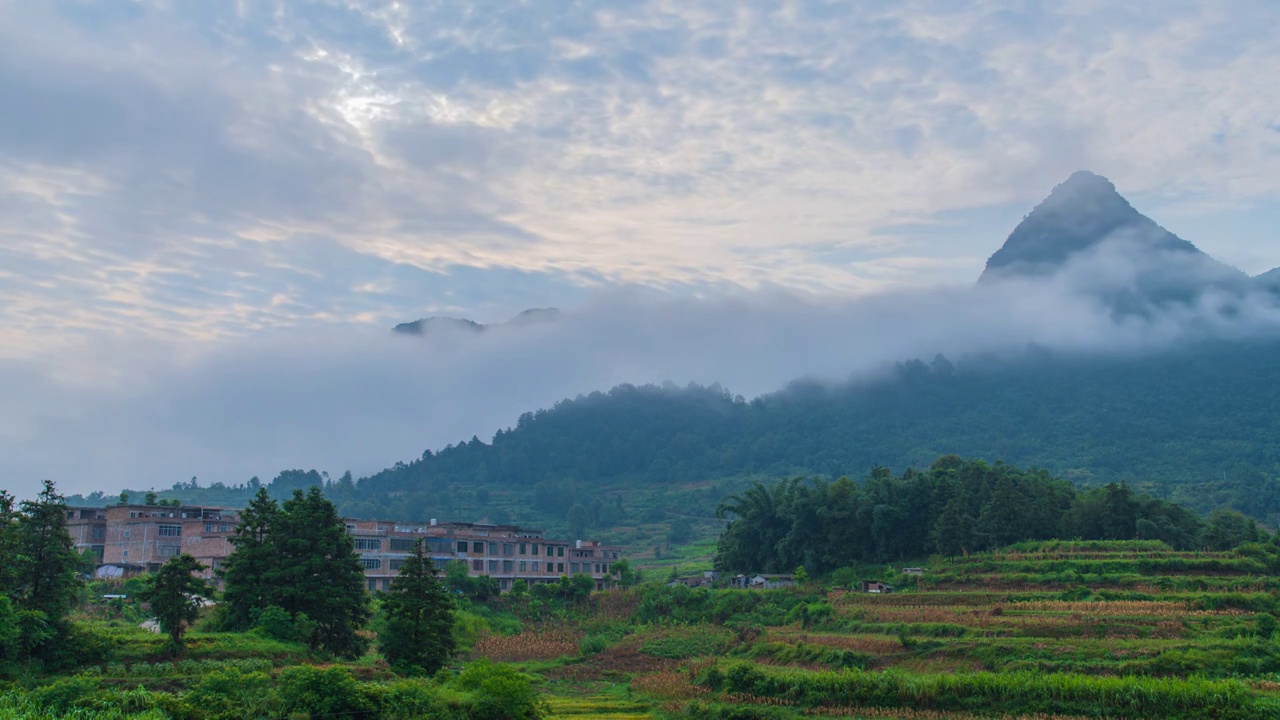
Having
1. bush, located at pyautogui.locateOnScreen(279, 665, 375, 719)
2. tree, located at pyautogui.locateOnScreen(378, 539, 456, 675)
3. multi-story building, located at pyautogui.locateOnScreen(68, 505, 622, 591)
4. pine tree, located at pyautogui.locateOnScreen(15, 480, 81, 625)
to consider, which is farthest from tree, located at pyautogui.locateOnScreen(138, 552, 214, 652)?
multi-story building, located at pyautogui.locateOnScreen(68, 505, 622, 591)

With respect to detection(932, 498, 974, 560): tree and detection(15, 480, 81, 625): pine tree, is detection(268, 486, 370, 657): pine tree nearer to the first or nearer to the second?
detection(15, 480, 81, 625): pine tree

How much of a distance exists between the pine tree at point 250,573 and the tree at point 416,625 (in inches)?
193

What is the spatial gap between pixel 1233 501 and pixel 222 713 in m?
86.7

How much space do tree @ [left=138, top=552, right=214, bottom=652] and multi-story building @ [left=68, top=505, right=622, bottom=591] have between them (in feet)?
68.5

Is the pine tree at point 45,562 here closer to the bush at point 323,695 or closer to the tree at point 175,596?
the tree at point 175,596

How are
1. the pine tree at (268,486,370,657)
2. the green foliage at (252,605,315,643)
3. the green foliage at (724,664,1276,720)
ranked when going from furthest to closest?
the pine tree at (268,486,370,657)
the green foliage at (252,605,315,643)
the green foliage at (724,664,1276,720)

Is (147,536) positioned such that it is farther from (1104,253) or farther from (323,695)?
(1104,253)

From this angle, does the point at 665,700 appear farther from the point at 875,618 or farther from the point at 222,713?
the point at 222,713

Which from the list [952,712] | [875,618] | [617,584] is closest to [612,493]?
[617,584]

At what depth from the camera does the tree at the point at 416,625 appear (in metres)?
31.6

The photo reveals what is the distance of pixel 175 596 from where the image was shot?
97.9 feet

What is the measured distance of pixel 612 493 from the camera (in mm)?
146000

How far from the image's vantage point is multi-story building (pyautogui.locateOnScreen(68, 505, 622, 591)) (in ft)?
184

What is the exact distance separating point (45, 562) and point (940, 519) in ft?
133
